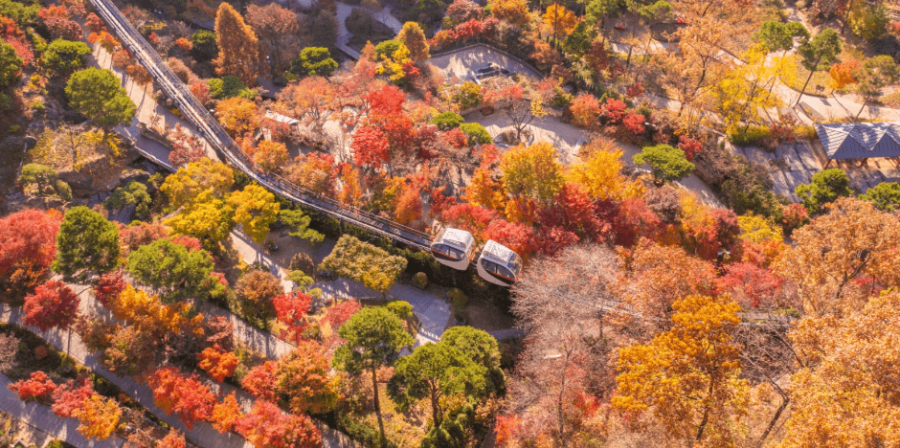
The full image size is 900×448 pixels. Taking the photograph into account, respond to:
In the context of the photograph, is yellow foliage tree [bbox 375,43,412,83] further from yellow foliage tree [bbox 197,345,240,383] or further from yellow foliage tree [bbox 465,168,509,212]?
yellow foliage tree [bbox 197,345,240,383]

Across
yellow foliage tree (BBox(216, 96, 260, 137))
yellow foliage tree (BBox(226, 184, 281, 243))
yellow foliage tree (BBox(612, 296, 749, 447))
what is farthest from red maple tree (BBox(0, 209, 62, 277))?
yellow foliage tree (BBox(612, 296, 749, 447))

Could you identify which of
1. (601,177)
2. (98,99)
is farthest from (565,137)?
(98,99)

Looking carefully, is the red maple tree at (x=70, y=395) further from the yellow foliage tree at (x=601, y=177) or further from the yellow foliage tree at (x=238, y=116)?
the yellow foliage tree at (x=601, y=177)

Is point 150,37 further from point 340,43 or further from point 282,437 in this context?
point 282,437

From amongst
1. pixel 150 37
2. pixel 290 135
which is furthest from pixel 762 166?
pixel 150 37

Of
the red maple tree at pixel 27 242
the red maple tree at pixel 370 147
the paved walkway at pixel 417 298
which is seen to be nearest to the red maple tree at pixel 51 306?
the red maple tree at pixel 27 242

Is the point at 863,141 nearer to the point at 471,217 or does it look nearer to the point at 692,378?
the point at 471,217

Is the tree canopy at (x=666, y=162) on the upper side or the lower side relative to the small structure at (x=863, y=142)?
lower
